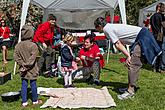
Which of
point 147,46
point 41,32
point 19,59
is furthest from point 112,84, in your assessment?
point 19,59

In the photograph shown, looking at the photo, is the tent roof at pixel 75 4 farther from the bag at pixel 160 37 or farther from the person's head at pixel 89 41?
the person's head at pixel 89 41

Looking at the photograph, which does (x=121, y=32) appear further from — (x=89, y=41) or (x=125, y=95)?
(x=89, y=41)

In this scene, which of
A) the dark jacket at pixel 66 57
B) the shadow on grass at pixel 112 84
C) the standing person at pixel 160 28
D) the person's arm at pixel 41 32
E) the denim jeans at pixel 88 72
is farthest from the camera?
the standing person at pixel 160 28

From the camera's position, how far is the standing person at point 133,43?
268 inches

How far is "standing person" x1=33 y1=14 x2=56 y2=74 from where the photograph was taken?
986 centimetres

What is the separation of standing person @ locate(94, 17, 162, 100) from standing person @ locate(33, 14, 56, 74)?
316cm

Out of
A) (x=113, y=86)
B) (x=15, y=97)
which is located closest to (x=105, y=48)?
(x=113, y=86)

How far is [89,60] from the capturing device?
880 cm

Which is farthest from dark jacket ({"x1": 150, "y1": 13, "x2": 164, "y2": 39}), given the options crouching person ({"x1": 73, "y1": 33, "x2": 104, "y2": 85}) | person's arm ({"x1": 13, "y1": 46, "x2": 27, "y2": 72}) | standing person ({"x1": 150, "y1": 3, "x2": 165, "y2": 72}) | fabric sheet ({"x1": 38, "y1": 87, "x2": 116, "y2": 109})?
person's arm ({"x1": 13, "y1": 46, "x2": 27, "y2": 72})

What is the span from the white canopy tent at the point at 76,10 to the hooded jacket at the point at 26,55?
5797 millimetres

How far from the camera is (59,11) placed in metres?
13.8

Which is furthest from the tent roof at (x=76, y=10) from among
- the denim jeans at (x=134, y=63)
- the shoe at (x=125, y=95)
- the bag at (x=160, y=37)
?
the shoe at (x=125, y=95)

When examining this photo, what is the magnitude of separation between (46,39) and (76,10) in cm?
427

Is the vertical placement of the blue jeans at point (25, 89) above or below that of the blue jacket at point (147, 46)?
below
